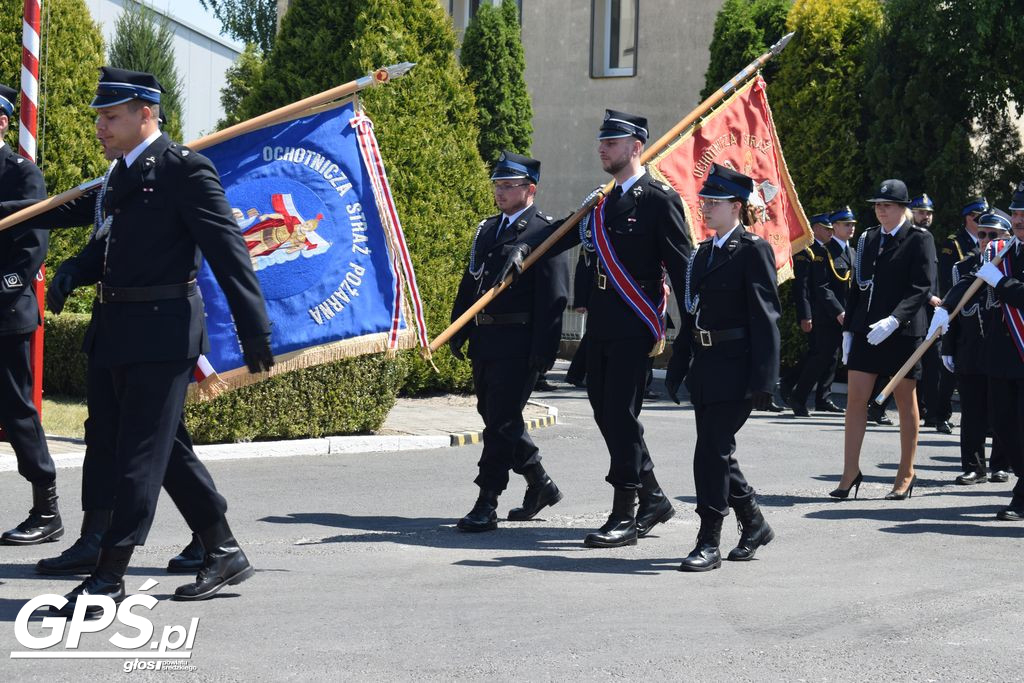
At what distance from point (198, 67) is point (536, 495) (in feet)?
139

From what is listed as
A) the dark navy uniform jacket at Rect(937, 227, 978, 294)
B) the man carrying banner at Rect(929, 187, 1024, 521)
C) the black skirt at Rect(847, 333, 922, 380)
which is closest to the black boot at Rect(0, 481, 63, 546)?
the black skirt at Rect(847, 333, 922, 380)

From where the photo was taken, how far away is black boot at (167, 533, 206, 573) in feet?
21.8

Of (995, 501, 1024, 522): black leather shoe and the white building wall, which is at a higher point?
the white building wall

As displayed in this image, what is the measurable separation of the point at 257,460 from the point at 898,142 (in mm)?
10163

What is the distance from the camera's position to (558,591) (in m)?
6.44

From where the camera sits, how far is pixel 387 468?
10477 millimetres

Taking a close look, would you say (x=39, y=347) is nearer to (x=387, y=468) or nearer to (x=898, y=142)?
(x=387, y=468)

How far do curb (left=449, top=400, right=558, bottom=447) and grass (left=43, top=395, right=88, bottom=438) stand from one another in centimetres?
285

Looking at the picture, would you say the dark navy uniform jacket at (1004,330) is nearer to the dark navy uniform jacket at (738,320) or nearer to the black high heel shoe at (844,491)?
the black high heel shoe at (844,491)

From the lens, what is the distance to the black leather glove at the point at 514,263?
780cm

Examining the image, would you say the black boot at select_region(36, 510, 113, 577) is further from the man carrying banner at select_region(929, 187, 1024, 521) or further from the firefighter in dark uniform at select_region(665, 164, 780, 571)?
the man carrying banner at select_region(929, 187, 1024, 521)

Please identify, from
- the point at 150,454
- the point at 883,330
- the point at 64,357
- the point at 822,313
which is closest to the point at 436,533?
the point at 150,454

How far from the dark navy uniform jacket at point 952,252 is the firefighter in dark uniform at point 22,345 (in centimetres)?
851

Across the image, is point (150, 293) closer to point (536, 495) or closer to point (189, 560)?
point (189, 560)
